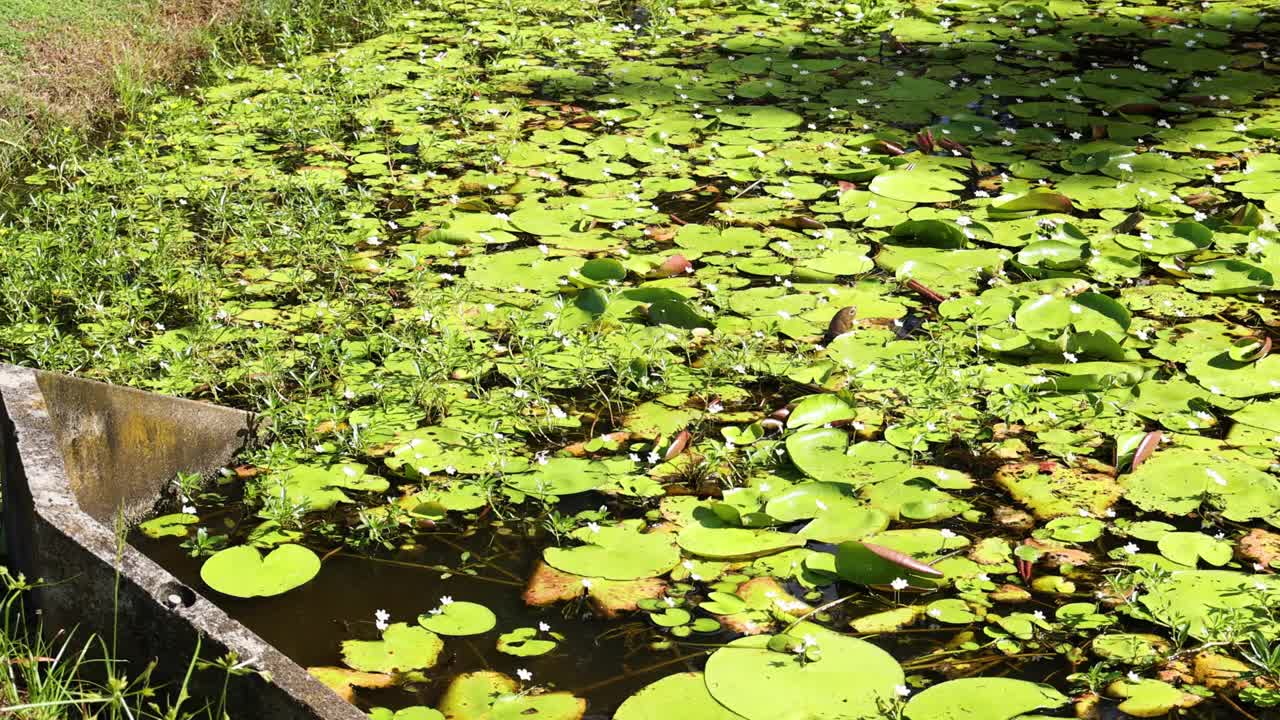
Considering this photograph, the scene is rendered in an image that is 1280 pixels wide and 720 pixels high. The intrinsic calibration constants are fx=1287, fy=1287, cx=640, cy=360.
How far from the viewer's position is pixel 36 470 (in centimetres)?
207

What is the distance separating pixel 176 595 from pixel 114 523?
838mm

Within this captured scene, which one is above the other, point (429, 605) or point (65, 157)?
point (65, 157)

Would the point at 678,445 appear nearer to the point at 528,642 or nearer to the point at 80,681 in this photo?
the point at 528,642

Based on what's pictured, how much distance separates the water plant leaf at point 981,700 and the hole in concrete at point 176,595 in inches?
43.5

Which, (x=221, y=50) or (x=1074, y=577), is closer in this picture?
(x=1074, y=577)

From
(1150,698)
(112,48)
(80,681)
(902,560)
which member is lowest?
(1150,698)

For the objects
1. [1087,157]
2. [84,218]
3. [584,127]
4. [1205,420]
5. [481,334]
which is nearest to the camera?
[1205,420]

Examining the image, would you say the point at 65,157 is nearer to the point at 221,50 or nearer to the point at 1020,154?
the point at 221,50

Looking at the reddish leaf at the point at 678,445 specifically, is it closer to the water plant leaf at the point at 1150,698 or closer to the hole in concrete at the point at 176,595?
the water plant leaf at the point at 1150,698

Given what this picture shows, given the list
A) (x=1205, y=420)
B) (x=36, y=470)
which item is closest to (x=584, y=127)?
(x=1205, y=420)

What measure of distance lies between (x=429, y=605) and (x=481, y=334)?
3.53 feet

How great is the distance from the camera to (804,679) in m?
2.12

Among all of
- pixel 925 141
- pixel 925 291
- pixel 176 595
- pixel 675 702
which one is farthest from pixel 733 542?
pixel 925 141

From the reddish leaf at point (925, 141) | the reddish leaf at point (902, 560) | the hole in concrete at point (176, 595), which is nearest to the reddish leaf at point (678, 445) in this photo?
the reddish leaf at point (902, 560)
